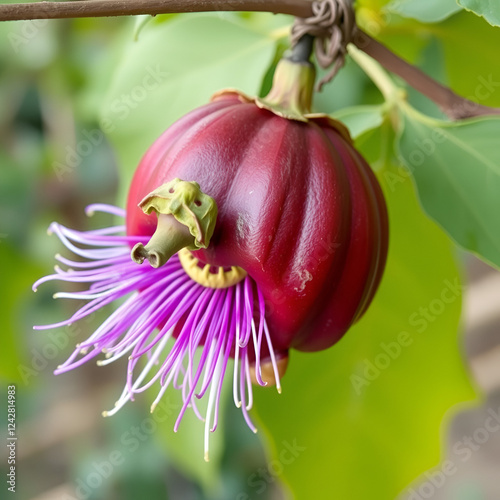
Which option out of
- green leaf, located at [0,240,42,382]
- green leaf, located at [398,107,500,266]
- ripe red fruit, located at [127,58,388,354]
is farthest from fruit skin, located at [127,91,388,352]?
green leaf, located at [0,240,42,382]

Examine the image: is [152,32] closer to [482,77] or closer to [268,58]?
[268,58]

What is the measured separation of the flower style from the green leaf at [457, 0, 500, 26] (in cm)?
12

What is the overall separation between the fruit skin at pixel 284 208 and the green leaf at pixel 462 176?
0.36 ft

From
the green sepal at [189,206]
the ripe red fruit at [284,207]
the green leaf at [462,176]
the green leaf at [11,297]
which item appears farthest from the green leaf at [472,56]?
the green leaf at [11,297]

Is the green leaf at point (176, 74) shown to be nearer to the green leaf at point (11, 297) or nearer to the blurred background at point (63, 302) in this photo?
the blurred background at point (63, 302)

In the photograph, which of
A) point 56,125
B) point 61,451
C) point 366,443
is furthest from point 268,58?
point 61,451

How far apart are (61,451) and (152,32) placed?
4.76 feet

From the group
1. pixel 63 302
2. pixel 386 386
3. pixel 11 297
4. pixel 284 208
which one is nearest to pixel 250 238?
pixel 284 208

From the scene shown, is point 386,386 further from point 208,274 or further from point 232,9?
point 232,9

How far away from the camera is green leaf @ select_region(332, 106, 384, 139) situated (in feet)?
2.17

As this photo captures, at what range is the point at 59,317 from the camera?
→ 1525 millimetres

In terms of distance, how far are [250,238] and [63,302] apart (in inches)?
41.2

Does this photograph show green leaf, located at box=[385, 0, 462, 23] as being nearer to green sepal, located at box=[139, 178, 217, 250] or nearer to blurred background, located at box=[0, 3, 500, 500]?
blurred background, located at box=[0, 3, 500, 500]

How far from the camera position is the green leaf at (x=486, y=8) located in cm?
47
